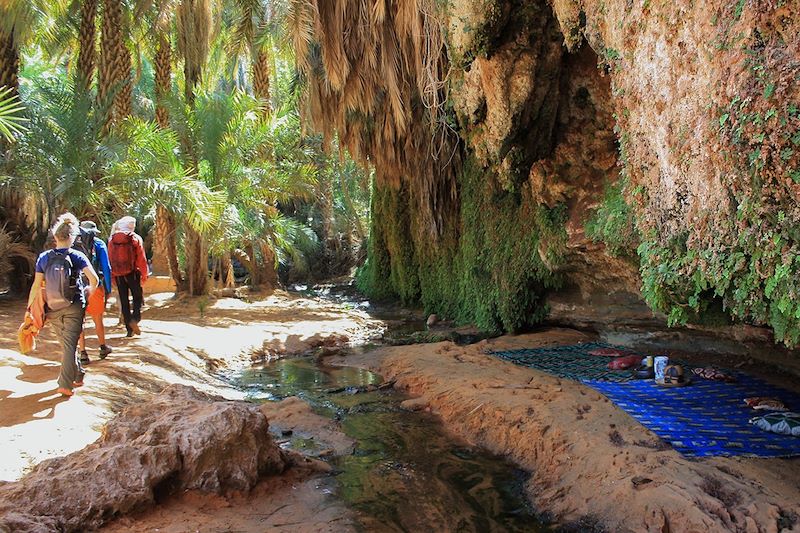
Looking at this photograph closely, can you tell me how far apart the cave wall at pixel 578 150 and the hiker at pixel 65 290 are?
490cm

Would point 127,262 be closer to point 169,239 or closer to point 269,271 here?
point 169,239

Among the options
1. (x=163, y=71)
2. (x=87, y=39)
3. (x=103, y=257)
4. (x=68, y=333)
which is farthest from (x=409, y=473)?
(x=163, y=71)

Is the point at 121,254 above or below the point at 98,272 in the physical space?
above

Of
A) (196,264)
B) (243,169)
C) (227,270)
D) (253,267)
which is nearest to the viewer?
(196,264)

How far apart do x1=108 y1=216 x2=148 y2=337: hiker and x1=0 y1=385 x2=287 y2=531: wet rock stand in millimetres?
4101

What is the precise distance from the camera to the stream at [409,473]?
4289 mm

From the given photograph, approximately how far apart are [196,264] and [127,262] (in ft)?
18.5

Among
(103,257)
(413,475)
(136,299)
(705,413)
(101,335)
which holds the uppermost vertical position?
(103,257)

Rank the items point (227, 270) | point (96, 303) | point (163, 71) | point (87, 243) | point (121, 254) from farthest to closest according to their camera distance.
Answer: point (163, 71) < point (227, 270) < point (121, 254) < point (87, 243) < point (96, 303)

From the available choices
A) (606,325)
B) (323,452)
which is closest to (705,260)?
(323,452)

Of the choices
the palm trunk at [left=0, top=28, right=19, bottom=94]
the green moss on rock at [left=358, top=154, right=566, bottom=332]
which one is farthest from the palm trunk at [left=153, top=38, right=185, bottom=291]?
the green moss on rock at [left=358, top=154, right=566, bottom=332]

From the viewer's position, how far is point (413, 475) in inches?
199

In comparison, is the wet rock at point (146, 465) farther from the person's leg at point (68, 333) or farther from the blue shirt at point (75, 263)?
the blue shirt at point (75, 263)

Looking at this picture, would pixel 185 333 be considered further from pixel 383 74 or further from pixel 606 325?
pixel 606 325
